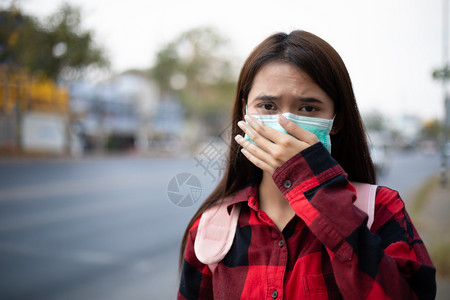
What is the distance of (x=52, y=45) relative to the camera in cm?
1177

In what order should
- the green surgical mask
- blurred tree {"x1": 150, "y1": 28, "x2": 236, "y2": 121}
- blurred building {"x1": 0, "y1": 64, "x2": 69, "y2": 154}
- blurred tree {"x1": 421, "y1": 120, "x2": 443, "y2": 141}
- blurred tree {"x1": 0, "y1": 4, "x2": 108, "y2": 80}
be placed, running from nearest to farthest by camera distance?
the green surgical mask < blurred tree {"x1": 421, "y1": 120, "x2": 443, "y2": 141} < blurred tree {"x1": 0, "y1": 4, "x2": 108, "y2": 80} < blurred building {"x1": 0, "y1": 64, "x2": 69, "y2": 154} < blurred tree {"x1": 150, "y1": 28, "x2": 236, "y2": 121}

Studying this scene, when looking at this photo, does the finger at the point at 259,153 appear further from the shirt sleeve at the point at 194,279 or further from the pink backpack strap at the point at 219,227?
the shirt sleeve at the point at 194,279

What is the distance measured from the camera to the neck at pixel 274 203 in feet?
4.14

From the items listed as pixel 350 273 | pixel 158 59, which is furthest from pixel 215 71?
pixel 350 273

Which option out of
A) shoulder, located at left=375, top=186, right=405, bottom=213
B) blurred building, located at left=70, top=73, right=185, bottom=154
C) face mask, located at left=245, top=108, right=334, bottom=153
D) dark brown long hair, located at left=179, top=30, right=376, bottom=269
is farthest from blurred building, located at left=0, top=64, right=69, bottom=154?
shoulder, located at left=375, top=186, right=405, bottom=213

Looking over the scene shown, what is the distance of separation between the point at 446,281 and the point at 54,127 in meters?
23.3

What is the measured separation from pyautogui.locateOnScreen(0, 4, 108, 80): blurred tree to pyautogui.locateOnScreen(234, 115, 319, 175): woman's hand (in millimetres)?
6140

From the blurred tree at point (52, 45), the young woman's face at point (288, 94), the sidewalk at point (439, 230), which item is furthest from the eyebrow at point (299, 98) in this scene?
the blurred tree at point (52, 45)

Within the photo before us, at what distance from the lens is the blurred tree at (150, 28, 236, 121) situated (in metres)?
29.0

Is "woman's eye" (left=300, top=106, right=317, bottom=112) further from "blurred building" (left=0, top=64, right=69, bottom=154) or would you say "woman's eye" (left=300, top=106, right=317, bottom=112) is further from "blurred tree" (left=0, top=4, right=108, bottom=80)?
"blurred building" (left=0, top=64, right=69, bottom=154)

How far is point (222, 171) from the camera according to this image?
4.99 feet

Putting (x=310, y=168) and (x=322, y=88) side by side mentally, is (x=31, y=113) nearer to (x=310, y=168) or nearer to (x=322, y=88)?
(x=322, y=88)

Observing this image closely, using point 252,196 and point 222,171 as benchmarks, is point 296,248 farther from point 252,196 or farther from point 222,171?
point 222,171

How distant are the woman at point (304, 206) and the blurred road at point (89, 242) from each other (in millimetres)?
273
